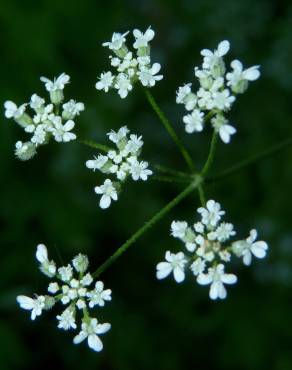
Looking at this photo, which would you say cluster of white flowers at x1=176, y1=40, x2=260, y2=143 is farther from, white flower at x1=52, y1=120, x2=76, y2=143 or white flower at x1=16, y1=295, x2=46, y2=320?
white flower at x1=16, y1=295, x2=46, y2=320

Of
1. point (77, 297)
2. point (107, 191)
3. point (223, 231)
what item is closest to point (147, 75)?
point (107, 191)

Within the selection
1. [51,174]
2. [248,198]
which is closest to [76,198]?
[51,174]

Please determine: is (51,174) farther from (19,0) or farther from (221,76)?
(221,76)

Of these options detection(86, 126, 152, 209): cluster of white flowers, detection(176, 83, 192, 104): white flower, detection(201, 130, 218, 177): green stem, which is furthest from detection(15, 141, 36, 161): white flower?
detection(201, 130, 218, 177): green stem

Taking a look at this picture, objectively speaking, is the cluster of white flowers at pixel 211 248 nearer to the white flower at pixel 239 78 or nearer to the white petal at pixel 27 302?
the white flower at pixel 239 78

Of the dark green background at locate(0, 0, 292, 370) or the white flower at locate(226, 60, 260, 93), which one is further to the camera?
the dark green background at locate(0, 0, 292, 370)

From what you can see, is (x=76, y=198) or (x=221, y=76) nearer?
(x=221, y=76)

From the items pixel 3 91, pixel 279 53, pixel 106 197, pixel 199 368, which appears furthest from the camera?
pixel 279 53
